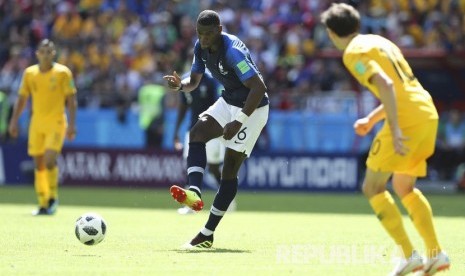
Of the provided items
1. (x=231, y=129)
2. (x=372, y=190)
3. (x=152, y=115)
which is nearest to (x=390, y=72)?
(x=372, y=190)

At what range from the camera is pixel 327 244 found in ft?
38.0

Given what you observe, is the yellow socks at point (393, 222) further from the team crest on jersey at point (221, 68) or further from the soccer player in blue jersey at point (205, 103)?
the soccer player in blue jersey at point (205, 103)

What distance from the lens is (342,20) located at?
852 centimetres

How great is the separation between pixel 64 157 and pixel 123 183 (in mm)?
1462

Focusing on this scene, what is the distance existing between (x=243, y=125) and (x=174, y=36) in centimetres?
1649

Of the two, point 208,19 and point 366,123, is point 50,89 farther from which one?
point 366,123

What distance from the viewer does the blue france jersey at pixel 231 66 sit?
424 inches

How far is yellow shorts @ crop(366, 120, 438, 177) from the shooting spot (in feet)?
27.5

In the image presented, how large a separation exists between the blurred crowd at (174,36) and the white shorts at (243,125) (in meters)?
12.1

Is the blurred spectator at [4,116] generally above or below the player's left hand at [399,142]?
below

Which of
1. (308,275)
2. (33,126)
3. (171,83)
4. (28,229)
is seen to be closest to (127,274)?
(308,275)

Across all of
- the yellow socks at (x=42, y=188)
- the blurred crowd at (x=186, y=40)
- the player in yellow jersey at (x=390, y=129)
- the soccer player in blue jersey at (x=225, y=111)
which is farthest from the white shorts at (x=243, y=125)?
the blurred crowd at (x=186, y=40)

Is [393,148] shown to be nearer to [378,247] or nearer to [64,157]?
[378,247]

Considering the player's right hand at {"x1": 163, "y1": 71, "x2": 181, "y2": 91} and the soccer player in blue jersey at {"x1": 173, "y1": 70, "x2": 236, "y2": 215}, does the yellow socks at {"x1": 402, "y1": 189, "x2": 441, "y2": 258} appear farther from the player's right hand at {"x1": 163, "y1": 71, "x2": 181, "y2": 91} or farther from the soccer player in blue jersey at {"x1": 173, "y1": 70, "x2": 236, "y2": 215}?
the soccer player in blue jersey at {"x1": 173, "y1": 70, "x2": 236, "y2": 215}
